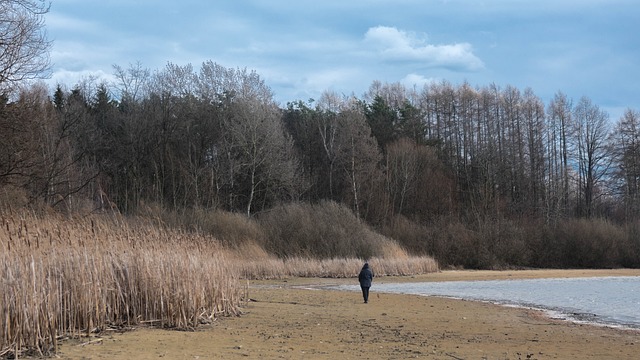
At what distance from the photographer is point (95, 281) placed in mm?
12898

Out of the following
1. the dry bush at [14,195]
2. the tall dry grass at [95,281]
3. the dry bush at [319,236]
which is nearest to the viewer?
the tall dry grass at [95,281]

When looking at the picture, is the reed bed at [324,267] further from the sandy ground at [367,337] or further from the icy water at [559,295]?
the sandy ground at [367,337]

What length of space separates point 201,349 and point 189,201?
142 feet

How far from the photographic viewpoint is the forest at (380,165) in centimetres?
5628

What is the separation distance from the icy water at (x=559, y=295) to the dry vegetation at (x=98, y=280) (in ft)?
36.0

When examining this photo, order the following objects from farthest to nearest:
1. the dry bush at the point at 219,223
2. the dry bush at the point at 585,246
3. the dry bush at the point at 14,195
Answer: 1. the dry bush at the point at 585,246
2. the dry bush at the point at 219,223
3. the dry bush at the point at 14,195

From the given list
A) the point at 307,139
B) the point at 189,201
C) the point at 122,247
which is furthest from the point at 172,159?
the point at 122,247

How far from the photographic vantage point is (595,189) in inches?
3100

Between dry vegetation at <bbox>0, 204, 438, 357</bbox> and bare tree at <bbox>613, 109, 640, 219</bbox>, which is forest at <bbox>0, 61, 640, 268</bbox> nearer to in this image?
bare tree at <bbox>613, 109, 640, 219</bbox>

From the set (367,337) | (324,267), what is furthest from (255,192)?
(367,337)

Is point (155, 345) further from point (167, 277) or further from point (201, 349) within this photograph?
point (167, 277)

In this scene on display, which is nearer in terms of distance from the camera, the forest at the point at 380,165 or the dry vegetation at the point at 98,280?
the dry vegetation at the point at 98,280

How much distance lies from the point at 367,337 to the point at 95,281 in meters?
5.71

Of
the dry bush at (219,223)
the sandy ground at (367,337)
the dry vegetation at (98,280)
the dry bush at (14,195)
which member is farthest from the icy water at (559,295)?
the dry bush at (14,195)
